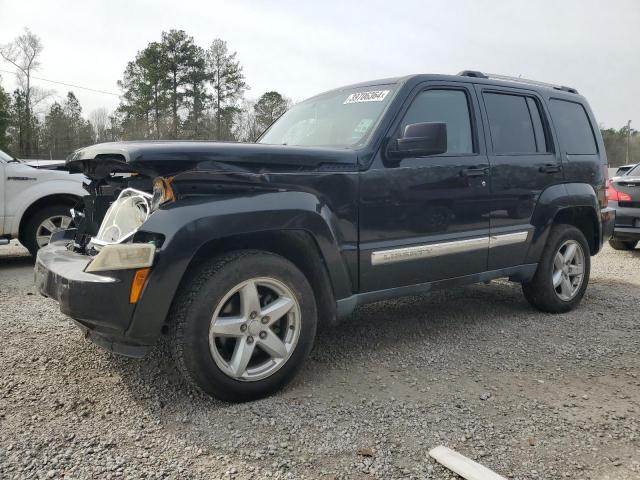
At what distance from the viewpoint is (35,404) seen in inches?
109

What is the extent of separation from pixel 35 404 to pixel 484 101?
11.9 ft

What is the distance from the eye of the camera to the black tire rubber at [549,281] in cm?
447

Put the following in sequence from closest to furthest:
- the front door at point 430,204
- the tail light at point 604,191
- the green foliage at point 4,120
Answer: the front door at point 430,204 < the tail light at point 604,191 < the green foliage at point 4,120

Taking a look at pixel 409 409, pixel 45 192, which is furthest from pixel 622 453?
pixel 45 192

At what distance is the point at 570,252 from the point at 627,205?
396 cm

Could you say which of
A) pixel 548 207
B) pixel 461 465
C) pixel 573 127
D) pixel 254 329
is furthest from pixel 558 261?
pixel 254 329

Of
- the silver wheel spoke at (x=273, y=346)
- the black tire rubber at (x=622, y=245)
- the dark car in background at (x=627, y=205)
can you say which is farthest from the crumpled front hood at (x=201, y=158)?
the black tire rubber at (x=622, y=245)

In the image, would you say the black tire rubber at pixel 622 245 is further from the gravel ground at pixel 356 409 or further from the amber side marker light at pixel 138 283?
the amber side marker light at pixel 138 283

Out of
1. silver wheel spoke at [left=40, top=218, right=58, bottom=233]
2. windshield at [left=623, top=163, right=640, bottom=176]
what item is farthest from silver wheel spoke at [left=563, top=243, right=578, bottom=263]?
silver wheel spoke at [left=40, top=218, right=58, bottom=233]

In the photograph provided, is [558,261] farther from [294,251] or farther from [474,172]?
[294,251]

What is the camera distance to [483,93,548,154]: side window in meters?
4.08

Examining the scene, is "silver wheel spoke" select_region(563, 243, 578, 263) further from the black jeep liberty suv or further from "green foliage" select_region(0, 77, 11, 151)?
"green foliage" select_region(0, 77, 11, 151)

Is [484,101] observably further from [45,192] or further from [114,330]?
[45,192]

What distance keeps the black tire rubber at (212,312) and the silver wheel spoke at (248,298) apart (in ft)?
0.18
